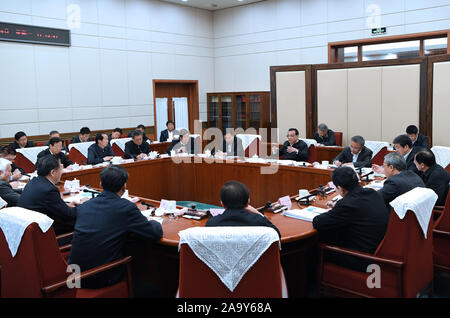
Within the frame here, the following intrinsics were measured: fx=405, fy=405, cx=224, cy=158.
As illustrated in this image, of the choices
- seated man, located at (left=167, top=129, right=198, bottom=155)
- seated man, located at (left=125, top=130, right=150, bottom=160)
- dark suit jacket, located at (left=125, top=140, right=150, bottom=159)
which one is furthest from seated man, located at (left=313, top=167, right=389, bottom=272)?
seated man, located at (left=167, top=129, right=198, bottom=155)

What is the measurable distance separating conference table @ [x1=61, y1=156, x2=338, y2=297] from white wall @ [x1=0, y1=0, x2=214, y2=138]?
10.8 feet

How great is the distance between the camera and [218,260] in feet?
6.34

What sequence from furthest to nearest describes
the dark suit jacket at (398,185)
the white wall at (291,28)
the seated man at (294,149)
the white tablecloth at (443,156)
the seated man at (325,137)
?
the white wall at (291,28) < the seated man at (325,137) < the seated man at (294,149) < the white tablecloth at (443,156) < the dark suit jacket at (398,185)

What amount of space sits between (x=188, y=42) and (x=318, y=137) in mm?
4956

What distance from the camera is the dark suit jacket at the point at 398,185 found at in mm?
3090

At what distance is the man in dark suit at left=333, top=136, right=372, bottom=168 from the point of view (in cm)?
505

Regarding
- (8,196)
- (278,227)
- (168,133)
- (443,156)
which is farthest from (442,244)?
(168,133)

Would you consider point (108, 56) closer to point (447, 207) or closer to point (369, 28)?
point (369, 28)

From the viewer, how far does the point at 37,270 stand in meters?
2.22

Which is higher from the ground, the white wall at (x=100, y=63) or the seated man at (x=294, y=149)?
the white wall at (x=100, y=63)

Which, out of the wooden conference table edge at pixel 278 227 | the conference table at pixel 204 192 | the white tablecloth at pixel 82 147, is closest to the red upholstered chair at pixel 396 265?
the wooden conference table edge at pixel 278 227

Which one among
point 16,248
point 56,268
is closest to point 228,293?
point 56,268

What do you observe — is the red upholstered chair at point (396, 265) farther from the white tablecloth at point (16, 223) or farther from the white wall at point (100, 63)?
the white wall at point (100, 63)

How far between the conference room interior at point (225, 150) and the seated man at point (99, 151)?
0.02 m
